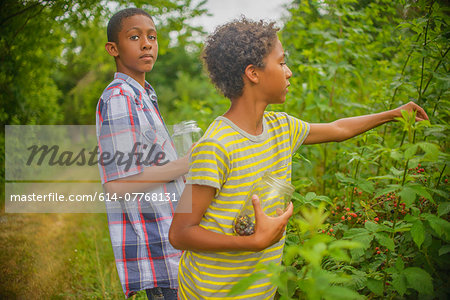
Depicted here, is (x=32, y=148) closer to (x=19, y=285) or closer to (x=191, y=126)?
(x=19, y=285)

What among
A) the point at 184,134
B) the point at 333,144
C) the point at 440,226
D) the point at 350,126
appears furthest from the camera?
the point at 333,144

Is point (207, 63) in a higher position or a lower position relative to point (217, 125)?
higher

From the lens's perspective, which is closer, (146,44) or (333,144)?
(146,44)

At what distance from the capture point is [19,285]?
9.52 ft

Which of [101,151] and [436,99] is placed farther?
[436,99]

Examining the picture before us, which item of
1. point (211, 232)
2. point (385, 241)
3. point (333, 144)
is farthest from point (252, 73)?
point (333, 144)

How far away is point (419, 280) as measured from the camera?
4.60 feet

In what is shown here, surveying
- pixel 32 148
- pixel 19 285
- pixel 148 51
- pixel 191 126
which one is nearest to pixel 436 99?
pixel 191 126

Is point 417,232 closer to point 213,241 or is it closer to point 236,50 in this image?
point 213,241

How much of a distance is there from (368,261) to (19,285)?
2.65 m

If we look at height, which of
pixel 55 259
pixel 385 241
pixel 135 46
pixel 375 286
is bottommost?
pixel 55 259

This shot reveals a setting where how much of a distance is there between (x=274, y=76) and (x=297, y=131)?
0.30m

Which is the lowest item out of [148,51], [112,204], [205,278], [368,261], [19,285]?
[19,285]

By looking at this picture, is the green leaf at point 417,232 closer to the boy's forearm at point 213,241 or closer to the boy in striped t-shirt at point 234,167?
the boy in striped t-shirt at point 234,167
